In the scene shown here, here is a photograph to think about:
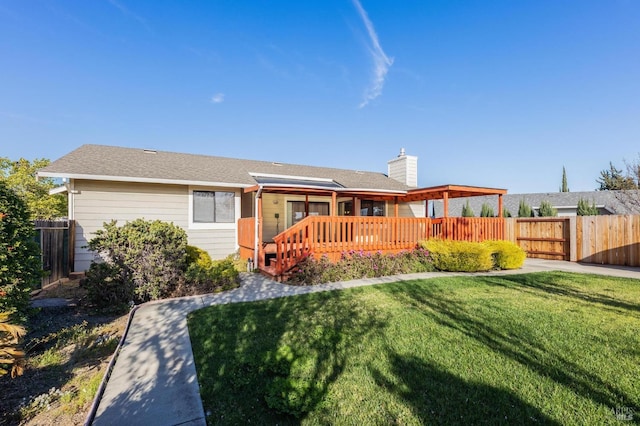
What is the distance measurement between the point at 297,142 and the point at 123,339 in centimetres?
1608

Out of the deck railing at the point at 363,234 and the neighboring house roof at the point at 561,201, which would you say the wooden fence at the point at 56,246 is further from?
the neighboring house roof at the point at 561,201

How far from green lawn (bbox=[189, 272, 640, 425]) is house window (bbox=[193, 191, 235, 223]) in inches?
223

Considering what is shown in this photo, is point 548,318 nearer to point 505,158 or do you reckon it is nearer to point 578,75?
point 578,75

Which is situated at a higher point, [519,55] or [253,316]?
[519,55]

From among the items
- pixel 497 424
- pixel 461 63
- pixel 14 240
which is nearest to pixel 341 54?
pixel 461 63

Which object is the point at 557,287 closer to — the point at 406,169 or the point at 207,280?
the point at 207,280

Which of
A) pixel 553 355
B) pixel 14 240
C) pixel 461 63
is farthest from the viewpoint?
pixel 461 63

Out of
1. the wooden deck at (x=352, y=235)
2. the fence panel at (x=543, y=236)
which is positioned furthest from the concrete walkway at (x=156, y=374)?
the fence panel at (x=543, y=236)

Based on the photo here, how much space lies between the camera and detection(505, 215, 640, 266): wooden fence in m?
9.88

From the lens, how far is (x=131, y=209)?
892 centimetres

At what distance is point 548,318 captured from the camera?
14.3 ft

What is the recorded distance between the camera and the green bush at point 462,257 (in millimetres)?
8711

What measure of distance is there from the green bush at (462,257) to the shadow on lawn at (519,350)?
3.52 meters

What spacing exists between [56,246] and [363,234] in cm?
844
